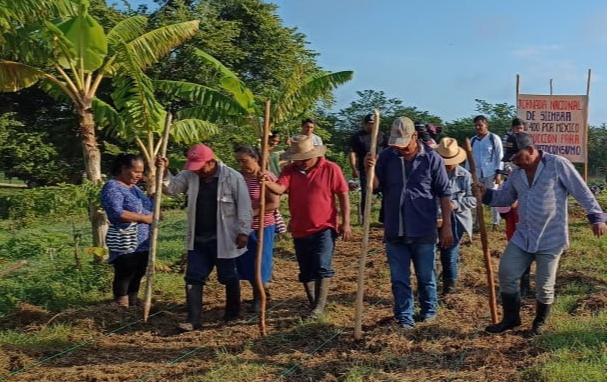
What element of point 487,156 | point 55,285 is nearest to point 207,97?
point 55,285

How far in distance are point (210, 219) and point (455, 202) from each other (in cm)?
242

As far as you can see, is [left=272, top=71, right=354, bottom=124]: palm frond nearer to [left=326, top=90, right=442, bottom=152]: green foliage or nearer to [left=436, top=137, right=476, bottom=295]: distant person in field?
[left=436, top=137, right=476, bottom=295]: distant person in field

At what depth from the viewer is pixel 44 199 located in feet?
25.2

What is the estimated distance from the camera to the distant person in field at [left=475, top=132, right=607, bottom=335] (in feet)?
17.2

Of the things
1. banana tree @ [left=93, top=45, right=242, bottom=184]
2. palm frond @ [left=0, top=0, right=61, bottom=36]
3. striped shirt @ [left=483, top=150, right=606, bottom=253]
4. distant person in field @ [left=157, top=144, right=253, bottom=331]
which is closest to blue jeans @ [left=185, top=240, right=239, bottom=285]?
distant person in field @ [left=157, top=144, right=253, bottom=331]

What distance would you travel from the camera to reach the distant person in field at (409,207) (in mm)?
5496

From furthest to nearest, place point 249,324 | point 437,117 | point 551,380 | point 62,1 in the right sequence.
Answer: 1. point 437,117
2. point 62,1
3. point 249,324
4. point 551,380

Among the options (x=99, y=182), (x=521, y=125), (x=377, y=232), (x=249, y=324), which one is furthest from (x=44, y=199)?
(x=521, y=125)

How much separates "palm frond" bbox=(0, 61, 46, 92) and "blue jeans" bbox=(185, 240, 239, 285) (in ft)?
13.2

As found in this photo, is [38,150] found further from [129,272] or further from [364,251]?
[364,251]

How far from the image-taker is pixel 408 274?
220 inches

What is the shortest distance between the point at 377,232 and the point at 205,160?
5.96 meters

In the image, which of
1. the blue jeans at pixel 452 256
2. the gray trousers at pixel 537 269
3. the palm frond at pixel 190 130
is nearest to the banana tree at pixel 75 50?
the palm frond at pixel 190 130

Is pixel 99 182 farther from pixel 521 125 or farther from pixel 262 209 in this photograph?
pixel 521 125
